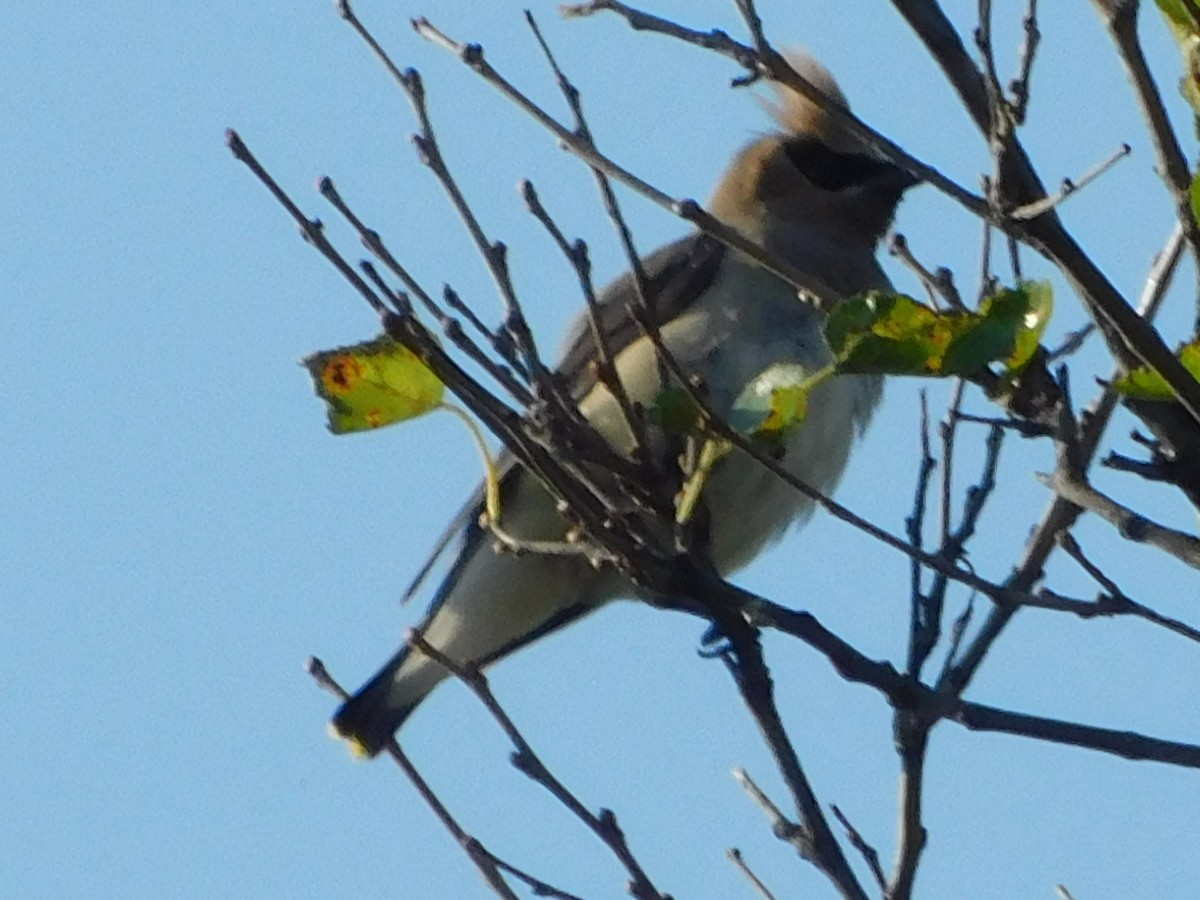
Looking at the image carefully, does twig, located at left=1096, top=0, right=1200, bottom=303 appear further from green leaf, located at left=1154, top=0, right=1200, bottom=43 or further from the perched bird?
the perched bird

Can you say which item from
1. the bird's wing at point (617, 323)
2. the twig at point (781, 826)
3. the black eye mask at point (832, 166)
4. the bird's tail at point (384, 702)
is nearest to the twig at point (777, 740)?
the twig at point (781, 826)

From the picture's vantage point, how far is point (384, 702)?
207 inches

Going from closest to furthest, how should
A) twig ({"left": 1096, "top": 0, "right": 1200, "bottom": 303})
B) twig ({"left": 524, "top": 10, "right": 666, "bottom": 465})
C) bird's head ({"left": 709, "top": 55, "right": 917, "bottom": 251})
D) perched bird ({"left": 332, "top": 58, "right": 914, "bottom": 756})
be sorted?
twig ({"left": 1096, "top": 0, "right": 1200, "bottom": 303})
twig ({"left": 524, "top": 10, "right": 666, "bottom": 465})
perched bird ({"left": 332, "top": 58, "right": 914, "bottom": 756})
bird's head ({"left": 709, "top": 55, "right": 917, "bottom": 251})

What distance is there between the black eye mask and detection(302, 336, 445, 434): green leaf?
11.3 ft

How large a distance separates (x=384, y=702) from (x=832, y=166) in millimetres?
2083

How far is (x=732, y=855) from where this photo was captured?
3.35 meters

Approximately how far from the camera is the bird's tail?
521 cm

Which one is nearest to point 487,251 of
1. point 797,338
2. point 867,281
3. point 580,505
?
point 580,505

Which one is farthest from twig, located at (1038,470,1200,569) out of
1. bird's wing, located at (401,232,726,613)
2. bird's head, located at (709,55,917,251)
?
bird's head, located at (709,55,917,251)

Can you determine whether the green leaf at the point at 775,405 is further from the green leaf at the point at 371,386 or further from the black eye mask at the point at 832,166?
the black eye mask at the point at 832,166

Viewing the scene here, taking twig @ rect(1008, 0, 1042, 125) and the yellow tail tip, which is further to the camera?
the yellow tail tip

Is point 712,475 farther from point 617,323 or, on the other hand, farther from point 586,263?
point 586,263

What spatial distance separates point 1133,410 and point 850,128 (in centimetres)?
50

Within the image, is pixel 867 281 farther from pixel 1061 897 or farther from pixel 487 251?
pixel 487 251
